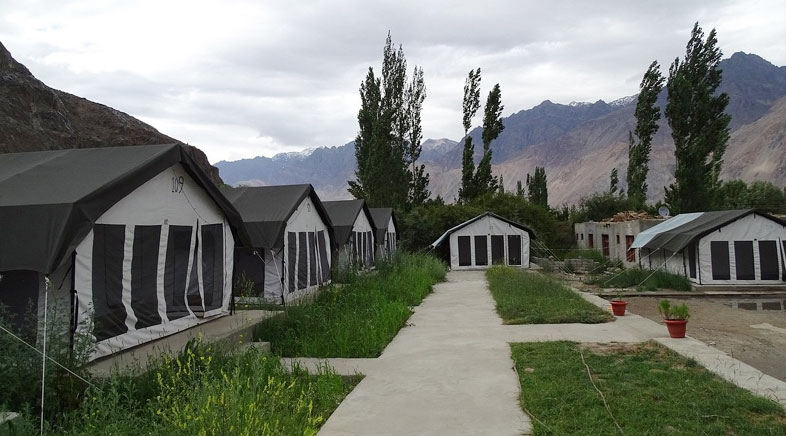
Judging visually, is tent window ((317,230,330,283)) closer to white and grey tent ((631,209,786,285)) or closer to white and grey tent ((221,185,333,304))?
white and grey tent ((221,185,333,304))

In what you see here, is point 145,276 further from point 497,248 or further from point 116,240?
point 497,248

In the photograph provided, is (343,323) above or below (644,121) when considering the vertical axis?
below

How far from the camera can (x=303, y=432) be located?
3939 mm

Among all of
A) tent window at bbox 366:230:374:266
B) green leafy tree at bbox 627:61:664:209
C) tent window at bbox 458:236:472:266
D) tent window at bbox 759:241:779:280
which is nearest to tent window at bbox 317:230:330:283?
tent window at bbox 366:230:374:266

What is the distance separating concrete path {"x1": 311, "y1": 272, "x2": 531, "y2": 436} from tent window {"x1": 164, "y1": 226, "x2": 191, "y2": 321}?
7.98ft

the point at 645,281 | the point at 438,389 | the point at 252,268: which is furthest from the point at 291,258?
the point at 645,281

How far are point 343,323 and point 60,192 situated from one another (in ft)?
13.2

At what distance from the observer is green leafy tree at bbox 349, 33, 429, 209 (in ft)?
103

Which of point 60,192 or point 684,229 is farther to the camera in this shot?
point 684,229

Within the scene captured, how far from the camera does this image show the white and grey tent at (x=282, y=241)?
11.5 metres

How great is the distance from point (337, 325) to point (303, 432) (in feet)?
13.5

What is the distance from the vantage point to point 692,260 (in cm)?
1780

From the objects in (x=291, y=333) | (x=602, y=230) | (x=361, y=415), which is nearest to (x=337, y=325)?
(x=291, y=333)

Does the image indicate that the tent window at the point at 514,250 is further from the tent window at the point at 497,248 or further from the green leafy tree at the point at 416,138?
the green leafy tree at the point at 416,138
